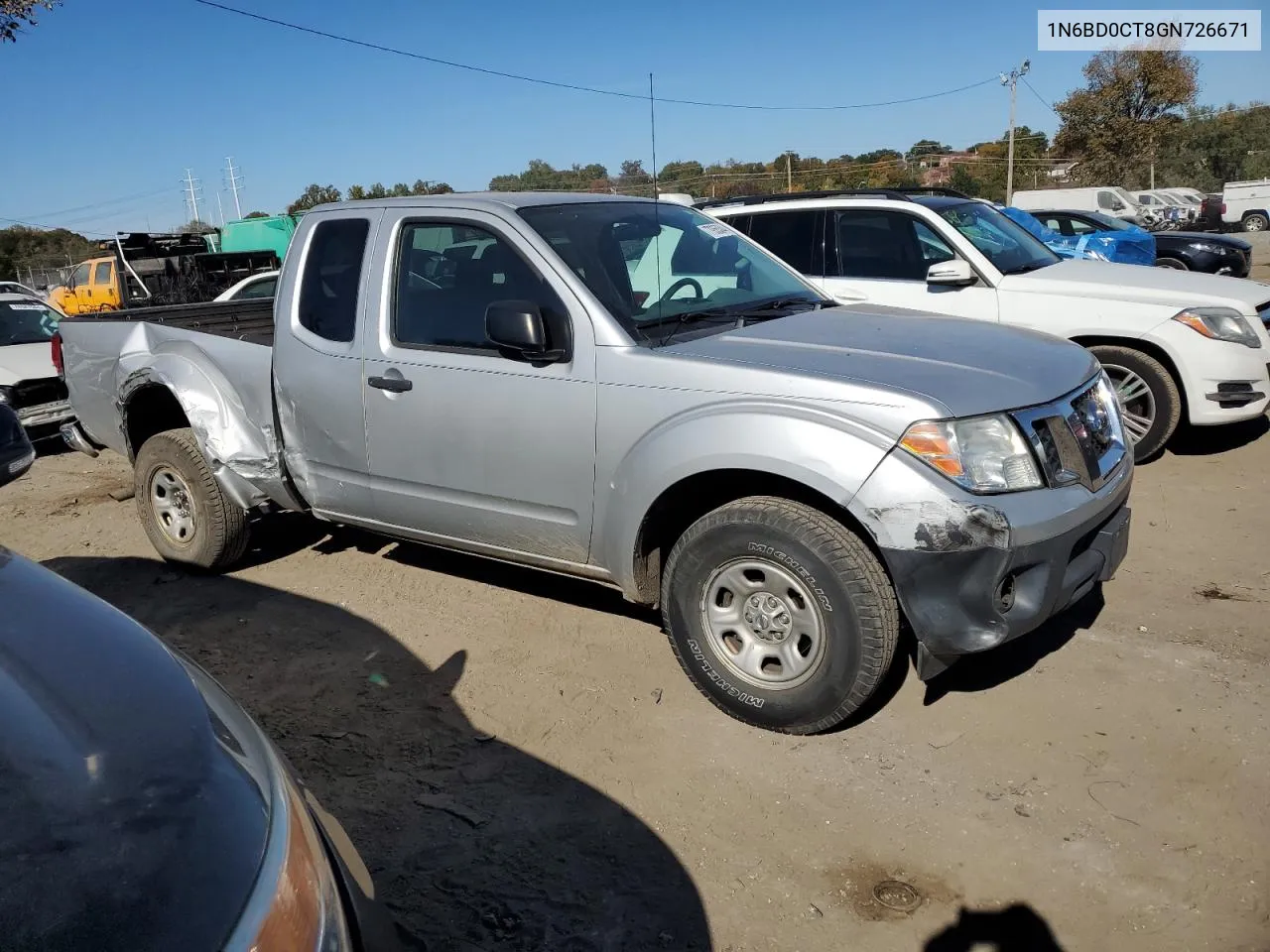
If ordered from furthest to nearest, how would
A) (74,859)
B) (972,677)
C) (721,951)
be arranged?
(972,677) → (721,951) → (74,859)

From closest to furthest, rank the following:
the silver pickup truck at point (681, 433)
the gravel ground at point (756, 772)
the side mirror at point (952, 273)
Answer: the gravel ground at point (756, 772) → the silver pickup truck at point (681, 433) → the side mirror at point (952, 273)

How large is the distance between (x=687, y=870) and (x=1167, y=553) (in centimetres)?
344

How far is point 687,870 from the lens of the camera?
2.76 metres

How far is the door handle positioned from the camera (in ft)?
13.2

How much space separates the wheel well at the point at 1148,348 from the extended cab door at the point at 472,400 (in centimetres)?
422

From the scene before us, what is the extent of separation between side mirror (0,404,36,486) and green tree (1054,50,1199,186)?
45.4m

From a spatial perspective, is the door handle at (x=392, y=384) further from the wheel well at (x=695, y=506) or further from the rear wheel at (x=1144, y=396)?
the rear wheel at (x=1144, y=396)

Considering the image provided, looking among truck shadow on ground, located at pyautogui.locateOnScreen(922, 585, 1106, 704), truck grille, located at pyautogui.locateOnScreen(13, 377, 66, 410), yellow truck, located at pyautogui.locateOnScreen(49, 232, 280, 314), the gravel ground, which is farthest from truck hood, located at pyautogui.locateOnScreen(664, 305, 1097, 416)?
yellow truck, located at pyautogui.locateOnScreen(49, 232, 280, 314)

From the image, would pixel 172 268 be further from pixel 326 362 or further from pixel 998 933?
pixel 998 933

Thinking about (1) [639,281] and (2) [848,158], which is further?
(2) [848,158]

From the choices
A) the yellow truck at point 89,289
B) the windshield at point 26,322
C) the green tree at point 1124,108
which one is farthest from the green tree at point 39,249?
the green tree at point 1124,108

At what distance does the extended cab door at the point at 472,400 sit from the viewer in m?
3.68

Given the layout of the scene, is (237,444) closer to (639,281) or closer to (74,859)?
(639,281)

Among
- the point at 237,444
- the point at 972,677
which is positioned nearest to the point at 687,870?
the point at 972,677
